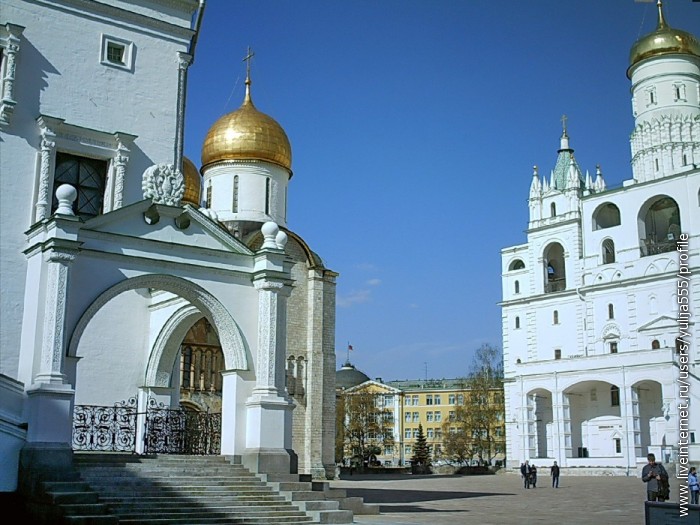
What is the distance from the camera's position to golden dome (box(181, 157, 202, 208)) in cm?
3238

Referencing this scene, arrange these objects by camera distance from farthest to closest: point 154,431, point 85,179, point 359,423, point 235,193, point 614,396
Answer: point 359,423
point 614,396
point 235,193
point 85,179
point 154,431

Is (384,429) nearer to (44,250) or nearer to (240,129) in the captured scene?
(240,129)

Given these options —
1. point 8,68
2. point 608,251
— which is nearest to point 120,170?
point 8,68

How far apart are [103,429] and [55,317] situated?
10.5 ft

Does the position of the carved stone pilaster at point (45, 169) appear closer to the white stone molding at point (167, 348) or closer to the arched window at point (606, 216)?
the white stone molding at point (167, 348)

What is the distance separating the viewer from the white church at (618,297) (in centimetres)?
4684

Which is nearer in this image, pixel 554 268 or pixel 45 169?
pixel 45 169

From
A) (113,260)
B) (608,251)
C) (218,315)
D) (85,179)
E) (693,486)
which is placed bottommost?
(693,486)

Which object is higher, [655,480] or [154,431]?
[154,431]

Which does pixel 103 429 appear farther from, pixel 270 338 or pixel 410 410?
pixel 410 410

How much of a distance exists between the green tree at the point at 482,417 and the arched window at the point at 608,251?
49.5 ft

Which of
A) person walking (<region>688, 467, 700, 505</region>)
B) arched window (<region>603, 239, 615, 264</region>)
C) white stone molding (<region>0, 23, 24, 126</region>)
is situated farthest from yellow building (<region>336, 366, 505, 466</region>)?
white stone molding (<region>0, 23, 24, 126</region>)

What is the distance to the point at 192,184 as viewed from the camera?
32844 millimetres

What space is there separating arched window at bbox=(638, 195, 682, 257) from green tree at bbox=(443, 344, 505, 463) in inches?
694
